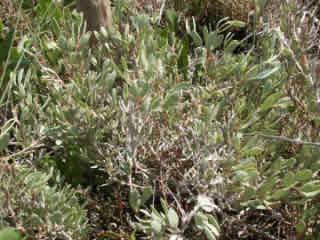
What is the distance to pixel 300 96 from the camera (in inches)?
57.9

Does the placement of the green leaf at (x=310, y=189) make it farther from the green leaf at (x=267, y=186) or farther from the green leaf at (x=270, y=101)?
the green leaf at (x=270, y=101)

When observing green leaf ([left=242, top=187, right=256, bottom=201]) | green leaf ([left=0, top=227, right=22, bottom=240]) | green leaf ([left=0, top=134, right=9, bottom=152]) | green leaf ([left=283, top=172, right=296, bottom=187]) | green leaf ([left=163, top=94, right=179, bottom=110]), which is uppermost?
green leaf ([left=163, top=94, right=179, bottom=110])

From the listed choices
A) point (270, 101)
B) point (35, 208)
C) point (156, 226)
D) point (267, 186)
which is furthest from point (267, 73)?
point (35, 208)

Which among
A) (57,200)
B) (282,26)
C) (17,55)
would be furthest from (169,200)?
(17,55)

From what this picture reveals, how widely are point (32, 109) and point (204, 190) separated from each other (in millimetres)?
633

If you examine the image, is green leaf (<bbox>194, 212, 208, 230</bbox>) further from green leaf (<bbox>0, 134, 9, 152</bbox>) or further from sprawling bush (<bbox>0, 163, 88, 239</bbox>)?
green leaf (<bbox>0, 134, 9, 152</bbox>)

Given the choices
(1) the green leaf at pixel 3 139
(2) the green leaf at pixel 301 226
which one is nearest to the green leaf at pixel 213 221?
(2) the green leaf at pixel 301 226

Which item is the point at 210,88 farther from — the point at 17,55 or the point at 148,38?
the point at 17,55

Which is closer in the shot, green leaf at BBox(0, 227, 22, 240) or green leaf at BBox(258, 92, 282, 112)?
green leaf at BBox(0, 227, 22, 240)

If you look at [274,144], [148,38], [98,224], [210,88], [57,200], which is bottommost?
[98,224]

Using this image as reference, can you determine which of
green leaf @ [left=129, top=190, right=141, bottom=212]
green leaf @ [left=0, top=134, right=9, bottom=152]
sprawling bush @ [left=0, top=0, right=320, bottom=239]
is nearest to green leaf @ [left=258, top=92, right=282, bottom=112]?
sprawling bush @ [left=0, top=0, right=320, bottom=239]

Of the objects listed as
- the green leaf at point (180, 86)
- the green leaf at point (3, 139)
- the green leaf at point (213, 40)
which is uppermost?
the green leaf at point (213, 40)

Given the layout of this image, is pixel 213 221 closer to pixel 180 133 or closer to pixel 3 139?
pixel 180 133

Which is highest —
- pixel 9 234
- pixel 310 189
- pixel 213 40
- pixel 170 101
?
pixel 213 40
